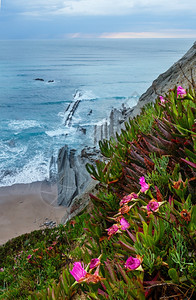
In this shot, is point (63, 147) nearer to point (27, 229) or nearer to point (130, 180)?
point (27, 229)

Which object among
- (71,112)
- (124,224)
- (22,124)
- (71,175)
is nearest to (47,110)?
(71,112)

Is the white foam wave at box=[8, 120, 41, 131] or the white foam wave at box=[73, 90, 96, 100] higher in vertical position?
the white foam wave at box=[73, 90, 96, 100]

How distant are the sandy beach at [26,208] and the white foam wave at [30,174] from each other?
31.9 inches

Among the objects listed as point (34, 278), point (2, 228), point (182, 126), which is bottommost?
point (2, 228)

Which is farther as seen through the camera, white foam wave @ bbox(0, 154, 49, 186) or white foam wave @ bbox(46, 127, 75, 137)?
white foam wave @ bbox(46, 127, 75, 137)

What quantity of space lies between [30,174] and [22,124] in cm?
1613

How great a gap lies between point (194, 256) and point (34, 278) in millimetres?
2942

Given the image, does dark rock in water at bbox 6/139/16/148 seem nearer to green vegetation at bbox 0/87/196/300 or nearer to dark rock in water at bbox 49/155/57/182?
dark rock in water at bbox 49/155/57/182

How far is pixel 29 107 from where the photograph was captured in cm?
4500

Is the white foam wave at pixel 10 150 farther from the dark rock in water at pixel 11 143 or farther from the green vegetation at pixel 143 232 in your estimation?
the green vegetation at pixel 143 232

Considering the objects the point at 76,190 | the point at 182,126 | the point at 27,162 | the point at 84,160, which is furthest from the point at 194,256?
the point at 27,162

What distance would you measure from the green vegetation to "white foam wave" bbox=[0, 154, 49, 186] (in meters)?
17.1

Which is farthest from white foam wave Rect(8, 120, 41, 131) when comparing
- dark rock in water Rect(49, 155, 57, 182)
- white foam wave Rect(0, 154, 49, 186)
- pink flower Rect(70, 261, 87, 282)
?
pink flower Rect(70, 261, 87, 282)

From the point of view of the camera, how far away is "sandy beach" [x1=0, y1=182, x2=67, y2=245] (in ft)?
48.6
